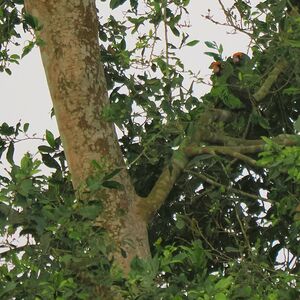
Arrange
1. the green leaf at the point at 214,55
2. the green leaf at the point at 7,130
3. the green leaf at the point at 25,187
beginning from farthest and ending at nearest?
the green leaf at the point at 214,55 < the green leaf at the point at 7,130 < the green leaf at the point at 25,187

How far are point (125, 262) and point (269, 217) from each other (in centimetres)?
153

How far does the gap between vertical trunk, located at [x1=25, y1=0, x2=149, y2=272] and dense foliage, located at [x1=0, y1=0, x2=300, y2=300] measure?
0.49 feet

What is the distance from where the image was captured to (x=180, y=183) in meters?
6.38

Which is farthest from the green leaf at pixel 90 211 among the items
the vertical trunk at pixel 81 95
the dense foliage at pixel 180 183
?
the vertical trunk at pixel 81 95

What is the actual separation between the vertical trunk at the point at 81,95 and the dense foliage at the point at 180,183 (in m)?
0.15

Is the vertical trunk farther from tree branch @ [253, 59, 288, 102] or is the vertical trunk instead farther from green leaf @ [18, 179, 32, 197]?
green leaf @ [18, 179, 32, 197]

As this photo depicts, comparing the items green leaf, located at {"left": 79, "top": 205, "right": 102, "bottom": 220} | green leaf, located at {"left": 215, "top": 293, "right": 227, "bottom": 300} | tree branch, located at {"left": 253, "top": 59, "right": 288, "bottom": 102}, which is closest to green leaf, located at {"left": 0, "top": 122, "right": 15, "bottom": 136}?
green leaf, located at {"left": 79, "top": 205, "right": 102, "bottom": 220}

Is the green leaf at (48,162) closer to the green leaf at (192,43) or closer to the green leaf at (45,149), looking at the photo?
the green leaf at (45,149)

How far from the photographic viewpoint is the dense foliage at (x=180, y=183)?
3.80 m

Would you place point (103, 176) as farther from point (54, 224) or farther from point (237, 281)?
point (237, 281)

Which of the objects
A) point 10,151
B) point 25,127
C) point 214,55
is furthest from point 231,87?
point 10,151

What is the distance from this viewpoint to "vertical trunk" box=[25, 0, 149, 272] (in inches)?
205

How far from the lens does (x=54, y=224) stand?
3854mm

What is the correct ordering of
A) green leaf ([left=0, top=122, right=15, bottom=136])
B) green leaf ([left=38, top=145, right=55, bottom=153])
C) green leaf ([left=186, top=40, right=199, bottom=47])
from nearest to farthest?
1. green leaf ([left=38, top=145, right=55, bottom=153])
2. green leaf ([left=186, top=40, right=199, bottom=47])
3. green leaf ([left=0, top=122, right=15, bottom=136])
